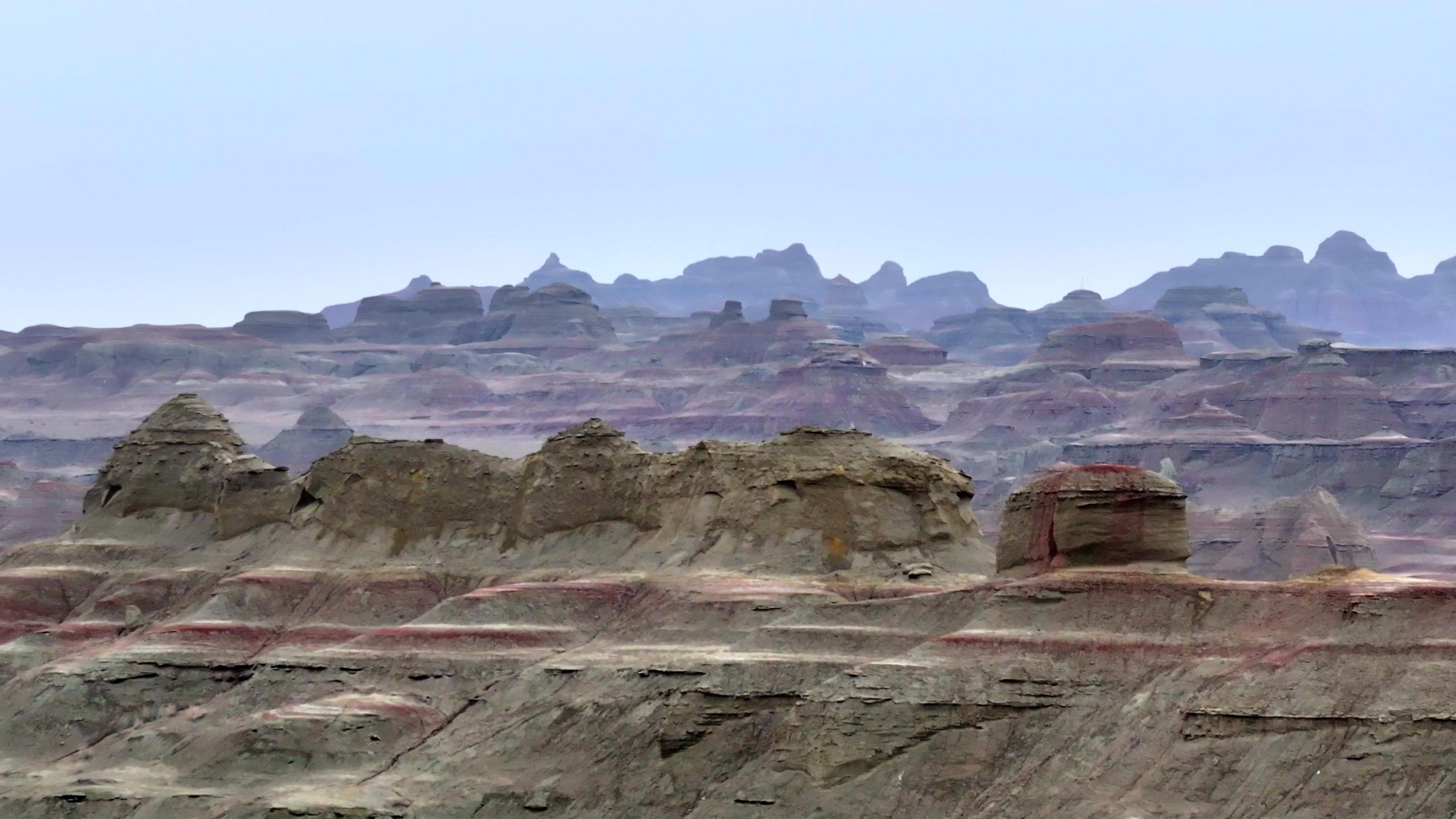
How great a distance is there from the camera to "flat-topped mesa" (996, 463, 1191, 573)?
49.0 metres

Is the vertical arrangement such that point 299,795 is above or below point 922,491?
below

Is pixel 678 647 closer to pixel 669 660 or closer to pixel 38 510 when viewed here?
pixel 669 660

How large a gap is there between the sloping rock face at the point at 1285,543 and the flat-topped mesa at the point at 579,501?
7310cm

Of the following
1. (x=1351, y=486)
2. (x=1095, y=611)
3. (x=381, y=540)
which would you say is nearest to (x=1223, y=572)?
(x=1351, y=486)

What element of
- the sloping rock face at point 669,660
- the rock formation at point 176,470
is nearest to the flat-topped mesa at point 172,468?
the rock formation at point 176,470

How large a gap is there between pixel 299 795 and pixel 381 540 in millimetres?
14722

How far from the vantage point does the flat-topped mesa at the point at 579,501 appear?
5759 cm

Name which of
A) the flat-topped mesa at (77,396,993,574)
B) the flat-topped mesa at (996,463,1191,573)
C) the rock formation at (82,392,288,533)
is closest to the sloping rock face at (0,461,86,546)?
the rock formation at (82,392,288,533)

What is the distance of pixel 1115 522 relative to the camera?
49.1 meters

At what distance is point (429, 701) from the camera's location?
2189 inches

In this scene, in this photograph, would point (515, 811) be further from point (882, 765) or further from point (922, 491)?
point (922, 491)

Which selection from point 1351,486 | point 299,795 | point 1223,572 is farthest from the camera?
point 1351,486

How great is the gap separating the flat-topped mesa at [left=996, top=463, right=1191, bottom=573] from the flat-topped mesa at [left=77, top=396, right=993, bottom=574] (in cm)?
715

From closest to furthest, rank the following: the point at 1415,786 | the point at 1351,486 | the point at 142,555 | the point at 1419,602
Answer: the point at 1415,786, the point at 1419,602, the point at 142,555, the point at 1351,486
